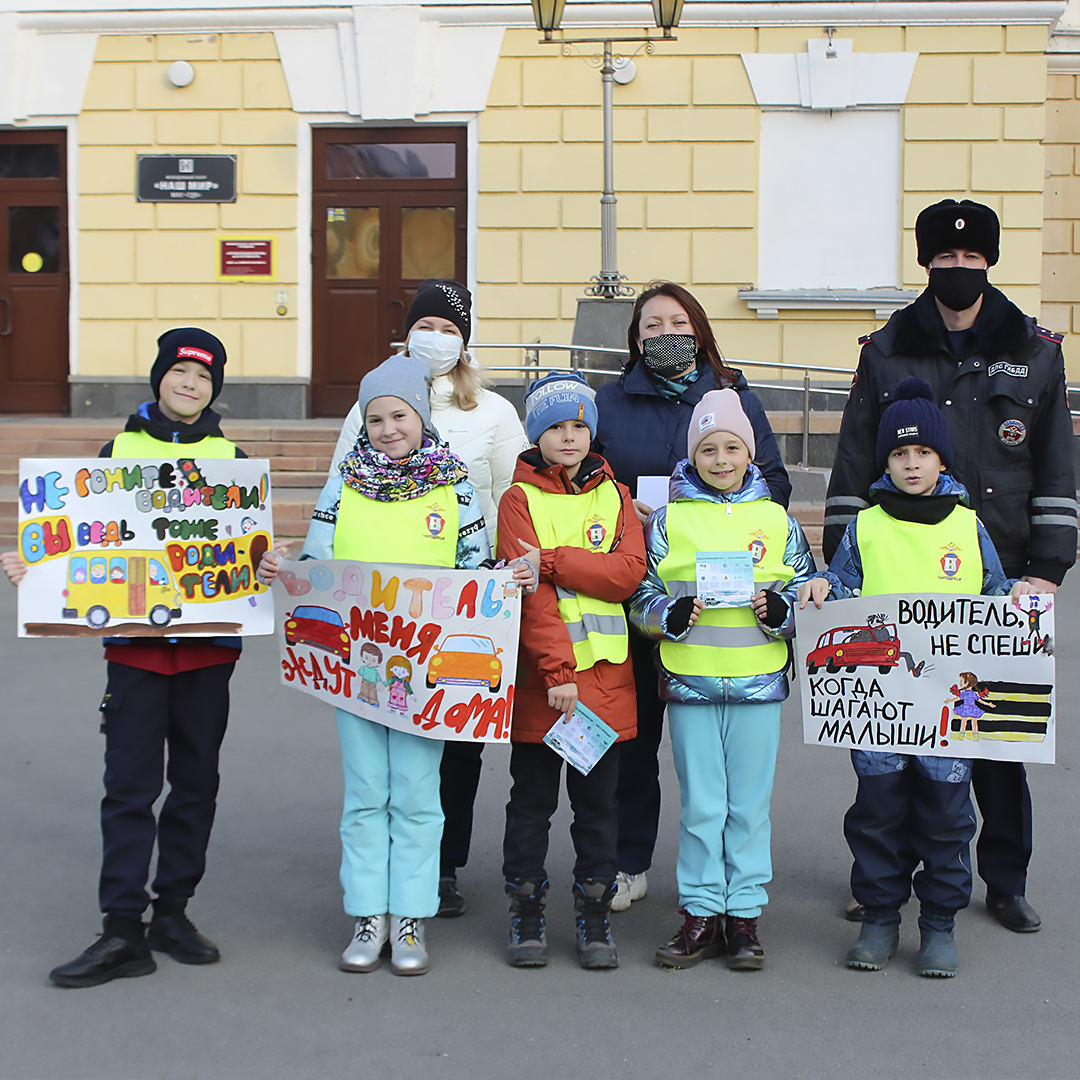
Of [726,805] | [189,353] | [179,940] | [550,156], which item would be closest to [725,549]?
[726,805]

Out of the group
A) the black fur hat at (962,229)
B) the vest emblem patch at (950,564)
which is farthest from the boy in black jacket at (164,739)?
the black fur hat at (962,229)

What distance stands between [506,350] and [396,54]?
3431 millimetres

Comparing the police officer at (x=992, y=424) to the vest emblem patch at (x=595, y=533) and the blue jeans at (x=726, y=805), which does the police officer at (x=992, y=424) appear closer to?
the blue jeans at (x=726, y=805)

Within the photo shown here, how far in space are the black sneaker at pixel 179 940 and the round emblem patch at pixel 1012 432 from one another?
279cm

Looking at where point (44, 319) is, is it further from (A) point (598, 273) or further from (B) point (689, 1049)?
(B) point (689, 1049)

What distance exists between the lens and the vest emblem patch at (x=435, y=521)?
3561 millimetres

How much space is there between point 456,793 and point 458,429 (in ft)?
3.91

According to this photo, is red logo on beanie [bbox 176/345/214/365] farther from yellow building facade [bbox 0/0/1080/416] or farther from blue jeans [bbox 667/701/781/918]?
yellow building facade [bbox 0/0/1080/416]

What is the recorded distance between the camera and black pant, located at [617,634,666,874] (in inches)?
153

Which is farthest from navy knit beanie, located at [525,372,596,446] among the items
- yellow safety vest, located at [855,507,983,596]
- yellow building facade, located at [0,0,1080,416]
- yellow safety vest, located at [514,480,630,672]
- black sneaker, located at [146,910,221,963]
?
yellow building facade, located at [0,0,1080,416]

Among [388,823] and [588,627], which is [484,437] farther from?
[388,823]

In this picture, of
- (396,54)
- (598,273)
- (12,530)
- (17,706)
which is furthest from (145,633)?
(396,54)

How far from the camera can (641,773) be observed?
3922mm

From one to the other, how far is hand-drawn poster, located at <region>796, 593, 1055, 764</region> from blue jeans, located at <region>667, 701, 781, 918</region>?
246 mm
